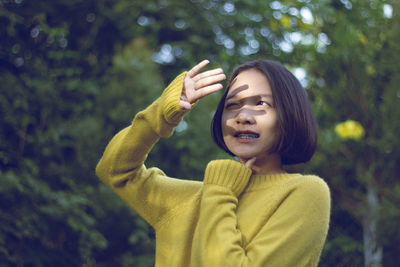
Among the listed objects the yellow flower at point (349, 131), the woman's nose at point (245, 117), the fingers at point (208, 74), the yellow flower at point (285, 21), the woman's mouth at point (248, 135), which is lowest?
the yellow flower at point (349, 131)

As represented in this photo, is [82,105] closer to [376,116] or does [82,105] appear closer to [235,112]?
[376,116]

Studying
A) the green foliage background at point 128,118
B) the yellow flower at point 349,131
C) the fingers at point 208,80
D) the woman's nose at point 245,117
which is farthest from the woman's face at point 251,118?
the yellow flower at point 349,131

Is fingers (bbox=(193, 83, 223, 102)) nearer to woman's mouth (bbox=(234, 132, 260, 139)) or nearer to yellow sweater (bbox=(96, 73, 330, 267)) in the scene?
yellow sweater (bbox=(96, 73, 330, 267))

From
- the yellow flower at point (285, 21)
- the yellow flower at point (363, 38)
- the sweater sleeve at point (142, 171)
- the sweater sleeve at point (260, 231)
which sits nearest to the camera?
the sweater sleeve at point (260, 231)

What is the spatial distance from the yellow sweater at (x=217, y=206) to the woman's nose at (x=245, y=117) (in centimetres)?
15

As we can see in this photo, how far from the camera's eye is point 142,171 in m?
1.88

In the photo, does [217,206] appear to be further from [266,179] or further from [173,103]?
[173,103]

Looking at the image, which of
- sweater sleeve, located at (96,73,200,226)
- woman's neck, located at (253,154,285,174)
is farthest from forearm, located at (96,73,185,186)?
woman's neck, located at (253,154,285,174)

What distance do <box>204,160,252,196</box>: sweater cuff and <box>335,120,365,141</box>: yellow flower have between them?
2.19m

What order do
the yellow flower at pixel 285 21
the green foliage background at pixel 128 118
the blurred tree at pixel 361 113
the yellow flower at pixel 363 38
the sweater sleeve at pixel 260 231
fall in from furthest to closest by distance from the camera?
the yellow flower at pixel 285 21 < the yellow flower at pixel 363 38 < the blurred tree at pixel 361 113 < the green foliage background at pixel 128 118 < the sweater sleeve at pixel 260 231

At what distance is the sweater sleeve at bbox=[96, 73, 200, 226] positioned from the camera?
1774 mm

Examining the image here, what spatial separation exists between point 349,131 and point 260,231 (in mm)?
2328

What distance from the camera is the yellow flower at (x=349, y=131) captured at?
3.64m

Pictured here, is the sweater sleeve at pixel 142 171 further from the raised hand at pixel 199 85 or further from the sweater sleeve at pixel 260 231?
the sweater sleeve at pixel 260 231
